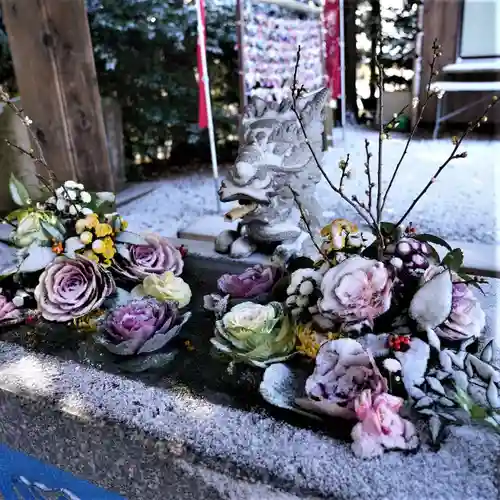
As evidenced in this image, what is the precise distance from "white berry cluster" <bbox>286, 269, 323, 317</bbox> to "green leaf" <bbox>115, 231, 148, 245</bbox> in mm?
411

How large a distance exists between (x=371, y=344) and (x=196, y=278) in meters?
0.53

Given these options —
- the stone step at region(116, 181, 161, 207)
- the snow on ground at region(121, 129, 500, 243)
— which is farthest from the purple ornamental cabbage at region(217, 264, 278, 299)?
the stone step at region(116, 181, 161, 207)

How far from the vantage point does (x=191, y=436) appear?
71 centimetres

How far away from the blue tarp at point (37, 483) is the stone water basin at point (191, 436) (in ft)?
0.09

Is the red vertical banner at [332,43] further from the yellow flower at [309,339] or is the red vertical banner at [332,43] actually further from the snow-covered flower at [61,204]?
the yellow flower at [309,339]

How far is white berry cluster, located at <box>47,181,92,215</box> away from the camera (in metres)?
1.11

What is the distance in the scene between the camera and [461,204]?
2.95m

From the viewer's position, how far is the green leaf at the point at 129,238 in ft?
3.71

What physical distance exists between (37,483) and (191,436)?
0.38 metres

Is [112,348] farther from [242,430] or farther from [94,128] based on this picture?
[94,128]

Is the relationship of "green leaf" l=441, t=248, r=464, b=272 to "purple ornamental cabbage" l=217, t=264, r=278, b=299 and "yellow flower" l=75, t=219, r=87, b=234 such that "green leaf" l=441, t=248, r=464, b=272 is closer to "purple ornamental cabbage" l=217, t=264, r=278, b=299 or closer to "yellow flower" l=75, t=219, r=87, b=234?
"purple ornamental cabbage" l=217, t=264, r=278, b=299

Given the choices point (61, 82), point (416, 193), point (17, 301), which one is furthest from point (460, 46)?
point (17, 301)

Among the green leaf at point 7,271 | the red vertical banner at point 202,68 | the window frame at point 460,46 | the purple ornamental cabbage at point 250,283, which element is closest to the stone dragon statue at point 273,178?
the purple ornamental cabbage at point 250,283

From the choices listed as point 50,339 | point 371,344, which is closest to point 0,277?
point 50,339
